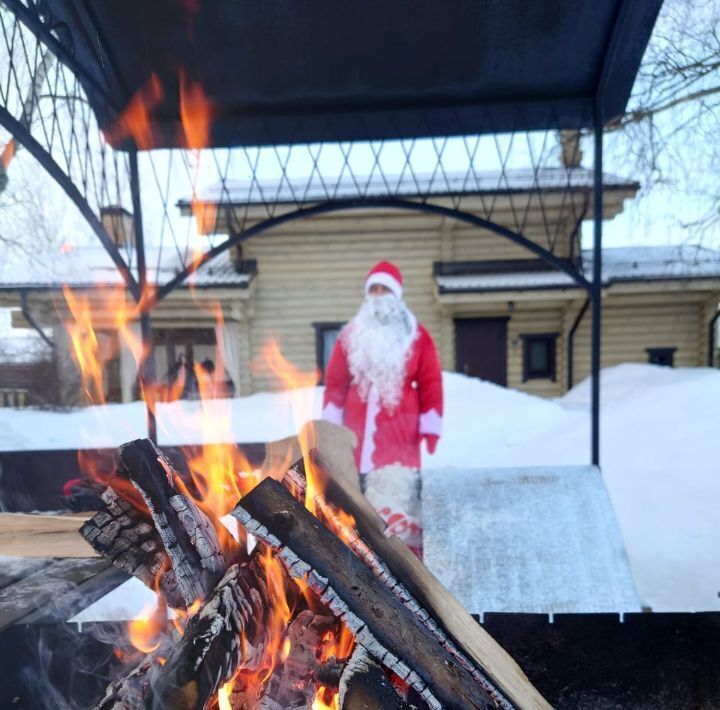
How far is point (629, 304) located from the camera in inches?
477

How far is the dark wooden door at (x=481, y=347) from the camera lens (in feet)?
40.0

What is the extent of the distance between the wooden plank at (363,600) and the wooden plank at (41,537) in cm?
117

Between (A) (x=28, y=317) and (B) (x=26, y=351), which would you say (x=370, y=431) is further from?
(A) (x=28, y=317)

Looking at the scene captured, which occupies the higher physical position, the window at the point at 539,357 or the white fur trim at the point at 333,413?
the white fur trim at the point at 333,413

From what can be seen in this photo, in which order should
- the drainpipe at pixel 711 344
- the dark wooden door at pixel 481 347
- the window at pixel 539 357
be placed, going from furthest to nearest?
the window at pixel 539 357
the dark wooden door at pixel 481 347
the drainpipe at pixel 711 344

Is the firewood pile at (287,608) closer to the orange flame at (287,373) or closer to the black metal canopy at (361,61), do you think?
the black metal canopy at (361,61)

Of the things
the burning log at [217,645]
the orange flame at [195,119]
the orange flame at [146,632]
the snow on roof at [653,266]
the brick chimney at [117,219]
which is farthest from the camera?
the snow on roof at [653,266]

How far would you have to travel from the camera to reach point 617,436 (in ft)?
21.0

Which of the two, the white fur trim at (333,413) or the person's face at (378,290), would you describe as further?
the person's face at (378,290)

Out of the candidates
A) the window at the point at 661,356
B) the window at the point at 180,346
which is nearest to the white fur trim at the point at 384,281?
the window at the point at 180,346

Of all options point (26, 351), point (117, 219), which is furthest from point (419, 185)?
point (26, 351)

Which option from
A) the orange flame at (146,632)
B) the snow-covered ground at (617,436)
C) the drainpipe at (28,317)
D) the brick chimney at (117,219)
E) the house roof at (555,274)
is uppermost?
the brick chimney at (117,219)

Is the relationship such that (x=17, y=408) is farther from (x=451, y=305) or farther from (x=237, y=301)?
(x=451, y=305)

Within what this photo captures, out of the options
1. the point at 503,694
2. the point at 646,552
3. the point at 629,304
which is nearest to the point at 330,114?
the point at 503,694
